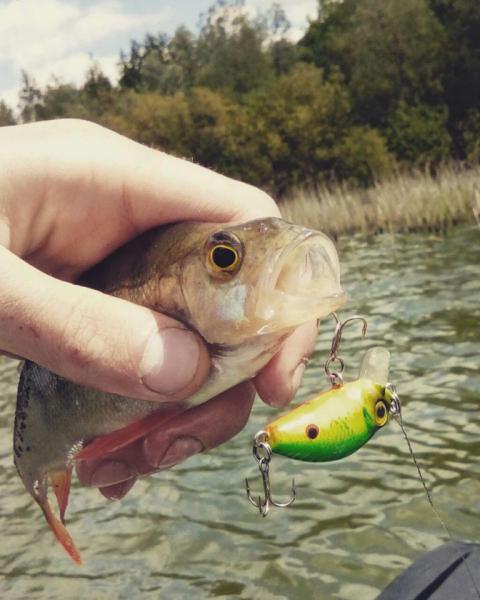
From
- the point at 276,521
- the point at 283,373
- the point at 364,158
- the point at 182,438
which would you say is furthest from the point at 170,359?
the point at 364,158

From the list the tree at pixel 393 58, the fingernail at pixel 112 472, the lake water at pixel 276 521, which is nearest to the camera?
the fingernail at pixel 112 472

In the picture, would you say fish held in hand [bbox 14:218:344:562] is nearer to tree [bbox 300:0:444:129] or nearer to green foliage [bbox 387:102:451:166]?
green foliage [bbox 387:102:451:166]

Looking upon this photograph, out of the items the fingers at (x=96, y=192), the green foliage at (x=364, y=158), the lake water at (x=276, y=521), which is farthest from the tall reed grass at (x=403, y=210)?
the fingers at (x=96, y=192)

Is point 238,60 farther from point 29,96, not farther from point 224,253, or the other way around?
A: point 224,253

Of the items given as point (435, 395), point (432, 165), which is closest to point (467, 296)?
point (435, 395)

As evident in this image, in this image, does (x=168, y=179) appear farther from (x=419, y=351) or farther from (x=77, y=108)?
(x=77, y=108)

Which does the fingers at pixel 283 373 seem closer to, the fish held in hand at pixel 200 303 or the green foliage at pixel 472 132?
the fish held in hand at pixel 200 303
